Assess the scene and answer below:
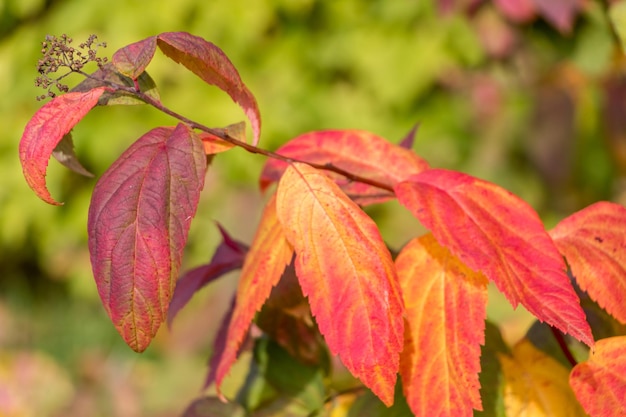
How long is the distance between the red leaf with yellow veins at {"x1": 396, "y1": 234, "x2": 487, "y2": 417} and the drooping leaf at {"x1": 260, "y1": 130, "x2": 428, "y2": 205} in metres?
0.12

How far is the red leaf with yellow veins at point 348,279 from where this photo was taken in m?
0.67

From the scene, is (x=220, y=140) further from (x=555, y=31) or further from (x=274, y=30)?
(x=274, y=30)

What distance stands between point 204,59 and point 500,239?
0.31 m

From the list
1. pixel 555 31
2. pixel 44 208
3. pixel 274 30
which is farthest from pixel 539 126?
pixel 44 208

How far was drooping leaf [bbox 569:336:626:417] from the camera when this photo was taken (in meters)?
0.71

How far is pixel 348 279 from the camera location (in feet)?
2.26

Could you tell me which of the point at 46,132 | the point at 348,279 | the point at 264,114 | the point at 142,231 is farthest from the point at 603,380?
the point at 264,114

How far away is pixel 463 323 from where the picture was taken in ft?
2.38

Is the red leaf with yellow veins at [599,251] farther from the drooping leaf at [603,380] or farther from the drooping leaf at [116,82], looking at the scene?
the drooping leaf at [116,82]

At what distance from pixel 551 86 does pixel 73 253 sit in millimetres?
2173

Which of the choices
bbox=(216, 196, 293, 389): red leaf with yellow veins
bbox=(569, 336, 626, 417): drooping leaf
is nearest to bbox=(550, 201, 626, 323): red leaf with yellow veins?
bbox=(569, 336, 626, 417): drooping leaf

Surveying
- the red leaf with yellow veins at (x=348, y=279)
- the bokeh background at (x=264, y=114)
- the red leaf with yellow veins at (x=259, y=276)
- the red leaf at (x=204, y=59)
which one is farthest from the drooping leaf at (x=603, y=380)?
the bokeh background at (x=264, y=114)

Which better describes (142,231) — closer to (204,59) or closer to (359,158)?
(204,59)

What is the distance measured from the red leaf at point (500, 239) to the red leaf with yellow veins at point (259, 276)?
12 cm
